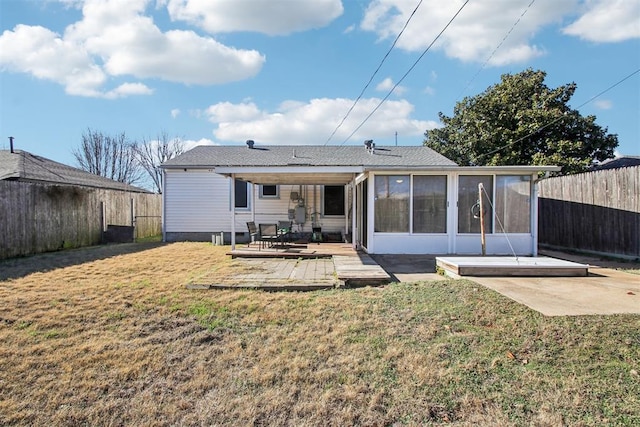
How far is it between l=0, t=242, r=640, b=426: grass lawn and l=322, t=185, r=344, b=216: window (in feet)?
28.3

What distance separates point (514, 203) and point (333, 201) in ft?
21.3

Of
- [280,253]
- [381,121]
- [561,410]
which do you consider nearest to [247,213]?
[280,253]

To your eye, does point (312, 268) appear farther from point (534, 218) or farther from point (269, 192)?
point (269, 192)

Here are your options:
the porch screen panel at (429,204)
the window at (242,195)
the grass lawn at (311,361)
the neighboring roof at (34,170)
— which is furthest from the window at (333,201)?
the neighboring roof at (34,170)

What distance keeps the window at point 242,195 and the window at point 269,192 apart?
59cm

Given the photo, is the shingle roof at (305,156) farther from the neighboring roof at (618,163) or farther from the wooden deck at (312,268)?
the neighboring roof at (618,163)

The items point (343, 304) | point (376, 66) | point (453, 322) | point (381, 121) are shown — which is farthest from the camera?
point (381, 121)

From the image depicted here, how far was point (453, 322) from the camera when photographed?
4.12 meters

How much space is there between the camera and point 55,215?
10945 mm

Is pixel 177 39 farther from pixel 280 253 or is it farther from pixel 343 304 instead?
pixel 343 304

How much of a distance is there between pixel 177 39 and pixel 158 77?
19.6 feet

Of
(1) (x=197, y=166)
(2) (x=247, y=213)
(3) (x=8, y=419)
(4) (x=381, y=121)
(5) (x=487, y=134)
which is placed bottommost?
(3) (x=8, y=419)

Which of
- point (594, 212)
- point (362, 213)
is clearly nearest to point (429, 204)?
point (362, 213)

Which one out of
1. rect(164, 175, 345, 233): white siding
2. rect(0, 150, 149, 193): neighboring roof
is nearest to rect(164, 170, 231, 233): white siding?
rect(164, 175, 345, 233): white siding
